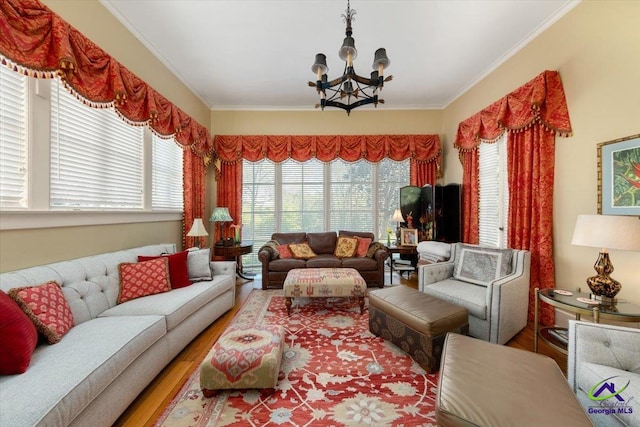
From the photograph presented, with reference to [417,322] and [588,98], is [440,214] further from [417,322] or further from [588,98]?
[417,322]

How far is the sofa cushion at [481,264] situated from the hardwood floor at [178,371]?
63 centimetres

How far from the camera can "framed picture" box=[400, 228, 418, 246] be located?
4436mm

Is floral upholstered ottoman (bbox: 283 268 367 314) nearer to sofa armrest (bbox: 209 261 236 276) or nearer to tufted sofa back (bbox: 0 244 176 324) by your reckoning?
sofa armrest (bbox: 209 261 236 276)

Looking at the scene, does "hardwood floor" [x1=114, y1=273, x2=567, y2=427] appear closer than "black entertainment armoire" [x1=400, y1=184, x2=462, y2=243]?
Yes

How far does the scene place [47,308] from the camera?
63.9 inches

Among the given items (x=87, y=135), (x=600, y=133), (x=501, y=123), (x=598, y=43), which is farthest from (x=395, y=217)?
(x=87, y=135)

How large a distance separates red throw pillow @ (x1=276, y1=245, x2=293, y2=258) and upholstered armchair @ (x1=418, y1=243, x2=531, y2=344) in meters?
2.27

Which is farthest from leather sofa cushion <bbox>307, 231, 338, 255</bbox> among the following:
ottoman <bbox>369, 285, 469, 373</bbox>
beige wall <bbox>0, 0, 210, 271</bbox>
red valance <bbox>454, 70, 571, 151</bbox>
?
red valance <bbox>454, 70, 571, 151</bbox>

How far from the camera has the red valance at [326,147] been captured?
16.1 ft

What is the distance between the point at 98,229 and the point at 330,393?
2.63 m

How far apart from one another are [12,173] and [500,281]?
4.05 metres

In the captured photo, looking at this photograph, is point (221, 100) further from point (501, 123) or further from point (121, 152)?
point (501, 123)

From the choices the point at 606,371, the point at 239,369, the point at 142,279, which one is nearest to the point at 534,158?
the point at 606,371

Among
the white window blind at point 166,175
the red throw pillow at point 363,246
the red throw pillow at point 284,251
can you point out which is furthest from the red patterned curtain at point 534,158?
the white window blind at point 166,175
